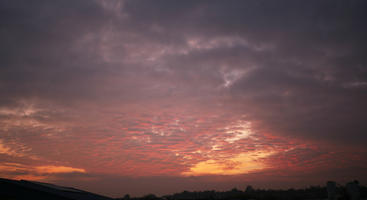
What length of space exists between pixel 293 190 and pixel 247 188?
21.9ft

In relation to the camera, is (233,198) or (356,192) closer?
(356,192)

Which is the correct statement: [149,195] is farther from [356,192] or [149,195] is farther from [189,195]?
[356,192]

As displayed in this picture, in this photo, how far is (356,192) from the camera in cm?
1969

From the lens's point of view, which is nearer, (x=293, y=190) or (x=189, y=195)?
(x=293, y=190)

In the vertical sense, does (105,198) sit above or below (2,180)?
below

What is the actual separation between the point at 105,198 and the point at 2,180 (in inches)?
300

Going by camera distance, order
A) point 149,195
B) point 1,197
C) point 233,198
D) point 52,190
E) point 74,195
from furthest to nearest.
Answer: point 149,195
point 233,198
point 74,195
point 52,190
point 1,197

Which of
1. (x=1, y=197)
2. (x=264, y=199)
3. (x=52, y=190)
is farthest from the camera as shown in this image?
(x=264, y=199)

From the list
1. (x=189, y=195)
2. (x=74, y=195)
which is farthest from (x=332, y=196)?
(x=189, y=195)

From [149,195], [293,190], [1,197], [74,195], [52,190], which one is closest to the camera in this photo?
[1,197]

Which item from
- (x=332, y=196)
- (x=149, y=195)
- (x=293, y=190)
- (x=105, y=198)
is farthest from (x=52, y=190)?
(x=293, y=190)

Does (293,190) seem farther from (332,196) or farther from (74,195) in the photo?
(74,195)

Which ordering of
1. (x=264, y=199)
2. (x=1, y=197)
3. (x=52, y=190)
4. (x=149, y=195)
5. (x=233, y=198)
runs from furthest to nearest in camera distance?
(x=149, y=195) < (x=233, y=198) < (x=264, y=199) < (x=52, y=190) < (x=1, y=197)

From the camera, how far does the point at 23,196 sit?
553 inches
